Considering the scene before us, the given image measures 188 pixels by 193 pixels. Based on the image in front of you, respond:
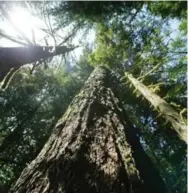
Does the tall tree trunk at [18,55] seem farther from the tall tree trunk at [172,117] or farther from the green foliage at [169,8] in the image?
the green foliage at [169,8]

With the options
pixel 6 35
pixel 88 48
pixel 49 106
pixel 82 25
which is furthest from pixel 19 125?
pixel 6 35

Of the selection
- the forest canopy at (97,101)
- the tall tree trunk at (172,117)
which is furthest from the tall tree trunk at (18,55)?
the tall tree trunk at (172,117)

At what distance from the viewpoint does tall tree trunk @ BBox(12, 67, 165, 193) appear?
2.27 m

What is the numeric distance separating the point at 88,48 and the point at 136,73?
14.6 ft

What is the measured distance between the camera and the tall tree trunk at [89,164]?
2268 mm

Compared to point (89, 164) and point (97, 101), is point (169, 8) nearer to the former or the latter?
→ point (97, 101)

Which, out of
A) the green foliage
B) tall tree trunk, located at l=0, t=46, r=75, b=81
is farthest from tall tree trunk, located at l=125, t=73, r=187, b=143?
tall tree trunk, located at l=0, t=46, r=75, b=81

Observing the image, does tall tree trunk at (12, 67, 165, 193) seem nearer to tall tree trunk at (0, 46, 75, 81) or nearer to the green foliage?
tall tree trunk at (0, 46, 75, 81)

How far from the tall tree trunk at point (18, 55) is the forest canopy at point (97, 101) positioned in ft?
0.08

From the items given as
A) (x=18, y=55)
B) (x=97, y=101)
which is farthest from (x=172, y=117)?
(x=18, y=55)

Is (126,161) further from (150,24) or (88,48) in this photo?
(88,48)

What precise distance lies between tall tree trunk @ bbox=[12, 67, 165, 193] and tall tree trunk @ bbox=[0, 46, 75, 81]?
2.63 metres

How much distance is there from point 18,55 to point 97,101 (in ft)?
8.75

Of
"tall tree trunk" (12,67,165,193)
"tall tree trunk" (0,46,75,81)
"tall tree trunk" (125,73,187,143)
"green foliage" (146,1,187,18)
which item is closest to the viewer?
"tall tree trunk" (12,67,165,193)
